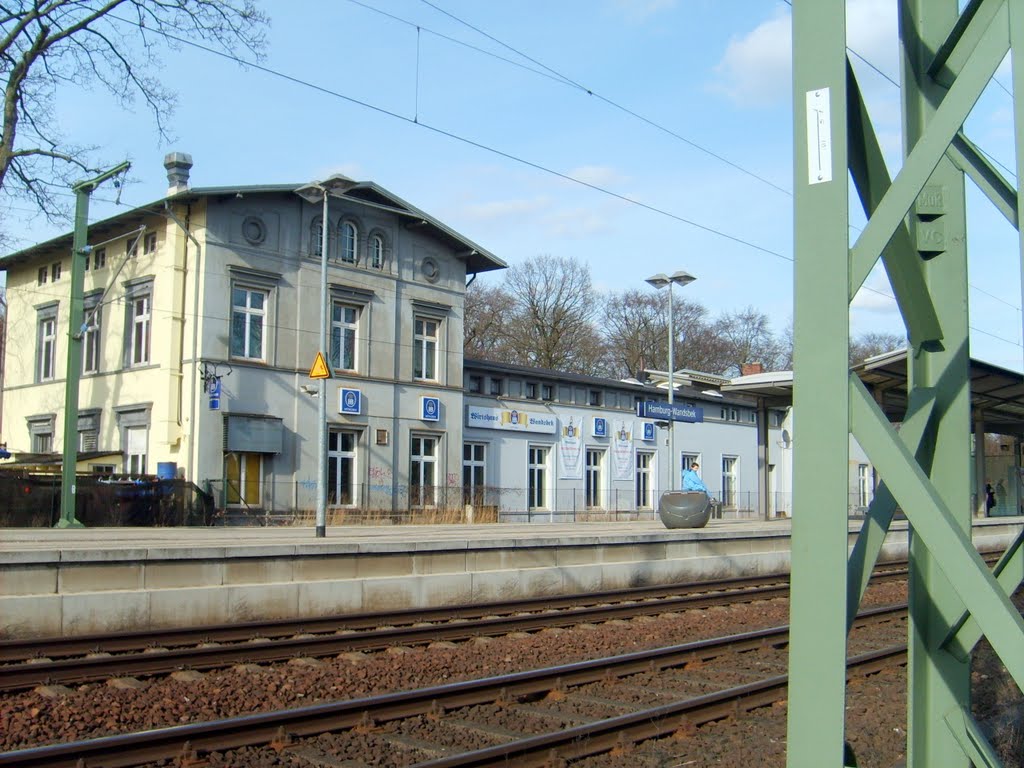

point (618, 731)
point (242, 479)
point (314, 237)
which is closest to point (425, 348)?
point (314, 237)

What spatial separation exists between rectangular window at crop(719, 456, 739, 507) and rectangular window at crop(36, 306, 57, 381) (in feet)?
94.2

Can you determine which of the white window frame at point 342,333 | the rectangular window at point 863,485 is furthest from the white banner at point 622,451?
the white window frame at point 342,333

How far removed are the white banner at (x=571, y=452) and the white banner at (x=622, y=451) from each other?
2185 mm

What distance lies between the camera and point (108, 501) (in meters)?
25.6

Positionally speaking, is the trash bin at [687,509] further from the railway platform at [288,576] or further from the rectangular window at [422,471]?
the rectangular window at [422,471]

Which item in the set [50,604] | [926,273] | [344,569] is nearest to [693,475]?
[344,569]

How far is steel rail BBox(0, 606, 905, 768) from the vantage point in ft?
19.4

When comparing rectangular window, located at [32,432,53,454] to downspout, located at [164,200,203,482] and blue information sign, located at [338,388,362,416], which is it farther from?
blue information sign, located at [338,388,362,416]

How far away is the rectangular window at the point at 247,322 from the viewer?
98.7 feet

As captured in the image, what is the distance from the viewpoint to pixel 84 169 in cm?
2608

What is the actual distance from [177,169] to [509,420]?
1412 centimetres

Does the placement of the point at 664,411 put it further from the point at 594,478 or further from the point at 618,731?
the point at 618,731

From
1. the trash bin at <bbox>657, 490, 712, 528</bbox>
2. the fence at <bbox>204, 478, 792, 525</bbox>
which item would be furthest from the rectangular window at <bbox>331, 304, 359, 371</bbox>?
the trash bin at <bbox>657, 490, 712, 528</bbox>

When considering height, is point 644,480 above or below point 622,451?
below
